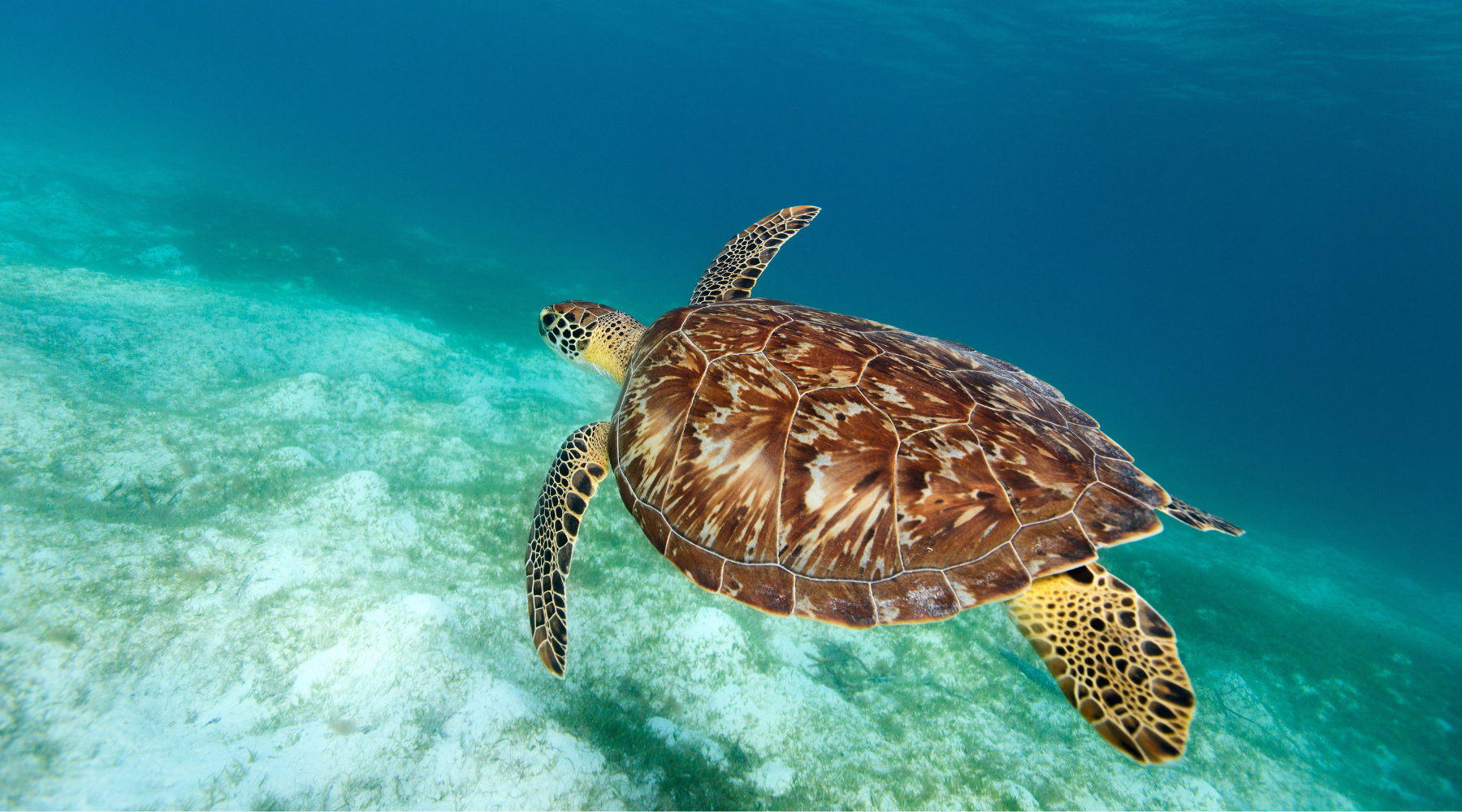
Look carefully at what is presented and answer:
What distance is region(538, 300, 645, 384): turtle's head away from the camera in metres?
3.36

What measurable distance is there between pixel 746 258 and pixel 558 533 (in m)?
2.43

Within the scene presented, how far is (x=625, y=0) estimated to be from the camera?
35.0m

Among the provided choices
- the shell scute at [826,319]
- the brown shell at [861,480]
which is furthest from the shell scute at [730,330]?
the shell scute at [826,319]

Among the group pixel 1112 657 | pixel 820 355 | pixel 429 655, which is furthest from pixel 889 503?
pixel 429 655

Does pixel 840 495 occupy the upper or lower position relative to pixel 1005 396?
lower

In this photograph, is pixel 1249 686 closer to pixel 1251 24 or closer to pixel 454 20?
pixel 1251 24

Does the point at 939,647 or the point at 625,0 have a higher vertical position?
the point at 625,0

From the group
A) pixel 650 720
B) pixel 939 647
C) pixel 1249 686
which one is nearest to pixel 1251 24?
pixel 1249 686

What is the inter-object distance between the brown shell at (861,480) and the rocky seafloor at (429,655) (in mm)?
1082

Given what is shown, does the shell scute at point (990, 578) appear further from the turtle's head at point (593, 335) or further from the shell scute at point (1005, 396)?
the turtle's head at point (593, 335)

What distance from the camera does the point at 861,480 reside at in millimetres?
1904

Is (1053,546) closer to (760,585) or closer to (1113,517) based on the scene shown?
(1113,517)

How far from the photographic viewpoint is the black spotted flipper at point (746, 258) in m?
3.60

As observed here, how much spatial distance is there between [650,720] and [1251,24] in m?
25.8
